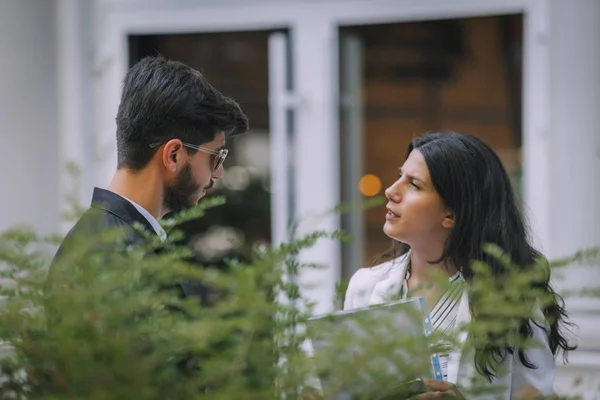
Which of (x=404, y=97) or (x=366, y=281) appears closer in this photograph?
(x=366, y=281)

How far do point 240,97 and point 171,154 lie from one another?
2745 mm

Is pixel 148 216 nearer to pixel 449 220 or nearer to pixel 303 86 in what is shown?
pixel 449 220

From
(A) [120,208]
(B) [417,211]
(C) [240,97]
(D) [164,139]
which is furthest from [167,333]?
(C) [240,97]

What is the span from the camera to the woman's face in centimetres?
219

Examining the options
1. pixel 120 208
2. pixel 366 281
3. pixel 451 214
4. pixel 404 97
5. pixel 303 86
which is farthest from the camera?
pixel 404 97

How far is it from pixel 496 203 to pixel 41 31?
3.16 meters

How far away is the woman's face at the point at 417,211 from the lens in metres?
2.19

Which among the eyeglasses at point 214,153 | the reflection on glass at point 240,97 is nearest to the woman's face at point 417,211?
the eyeglasses at point 214,153

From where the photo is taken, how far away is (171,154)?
6.86 feet

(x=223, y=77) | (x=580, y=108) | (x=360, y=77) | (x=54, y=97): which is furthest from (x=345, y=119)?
(x=54, y=97)

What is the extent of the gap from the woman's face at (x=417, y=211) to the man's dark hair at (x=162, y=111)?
1.53 ft

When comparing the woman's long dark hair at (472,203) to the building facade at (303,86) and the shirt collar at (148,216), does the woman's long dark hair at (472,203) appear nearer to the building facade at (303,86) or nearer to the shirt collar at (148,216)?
the shirt collar at (148,216)

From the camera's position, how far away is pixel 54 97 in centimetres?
475

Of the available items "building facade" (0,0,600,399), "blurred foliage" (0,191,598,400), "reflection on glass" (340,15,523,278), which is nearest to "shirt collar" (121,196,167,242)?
"blurred foliage" (0,191,598,400)
